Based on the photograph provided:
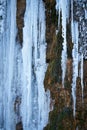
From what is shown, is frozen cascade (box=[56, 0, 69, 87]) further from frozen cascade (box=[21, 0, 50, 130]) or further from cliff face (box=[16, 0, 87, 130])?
frozen cascade (box=[21, 0, 50, 130])

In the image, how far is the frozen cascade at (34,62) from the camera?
10.6m

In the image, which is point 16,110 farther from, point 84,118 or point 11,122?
point 84,118

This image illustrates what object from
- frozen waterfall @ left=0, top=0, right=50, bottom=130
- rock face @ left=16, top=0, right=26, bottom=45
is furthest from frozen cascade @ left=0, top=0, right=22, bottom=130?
rock face @ left=16, top=0, right=26, bottom=45

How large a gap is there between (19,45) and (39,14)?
39.8 inches

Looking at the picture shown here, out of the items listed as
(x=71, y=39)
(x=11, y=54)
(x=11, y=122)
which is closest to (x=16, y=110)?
(x=11, y=122)

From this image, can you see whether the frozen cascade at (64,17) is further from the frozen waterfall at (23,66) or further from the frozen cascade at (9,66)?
the frozen cascade at (9,66)

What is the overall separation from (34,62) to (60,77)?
80cm

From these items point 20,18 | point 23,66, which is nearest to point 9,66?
point 23,66

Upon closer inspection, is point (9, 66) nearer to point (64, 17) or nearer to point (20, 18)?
point (20, 18)

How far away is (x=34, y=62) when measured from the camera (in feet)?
35.2

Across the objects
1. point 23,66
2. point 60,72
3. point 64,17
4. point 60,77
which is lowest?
point 60,77

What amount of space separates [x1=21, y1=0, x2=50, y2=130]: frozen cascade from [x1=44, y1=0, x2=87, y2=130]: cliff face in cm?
17

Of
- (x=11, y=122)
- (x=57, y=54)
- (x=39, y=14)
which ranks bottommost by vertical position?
(x=11, y=122)

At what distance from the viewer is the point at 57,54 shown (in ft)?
35.3
